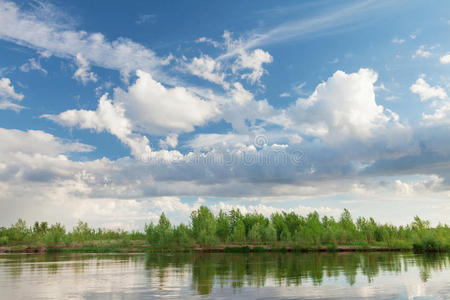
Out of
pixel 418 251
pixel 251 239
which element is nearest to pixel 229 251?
pixel 251 239

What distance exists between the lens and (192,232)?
392ft

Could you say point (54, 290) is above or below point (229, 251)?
above

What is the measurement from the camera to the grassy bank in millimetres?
94688

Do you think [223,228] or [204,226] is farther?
[223,228]

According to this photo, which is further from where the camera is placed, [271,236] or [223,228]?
[223,228]

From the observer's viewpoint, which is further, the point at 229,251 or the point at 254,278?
the point at 229,251

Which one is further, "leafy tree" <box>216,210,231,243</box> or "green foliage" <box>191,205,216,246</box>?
"leafy tree" <box>216,210,231,243</box>

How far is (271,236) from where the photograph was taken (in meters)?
107

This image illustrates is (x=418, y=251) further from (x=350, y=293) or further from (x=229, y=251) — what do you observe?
(x=350, y=293)

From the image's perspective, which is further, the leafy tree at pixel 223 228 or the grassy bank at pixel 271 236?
the leafy tree at pixel 223 228

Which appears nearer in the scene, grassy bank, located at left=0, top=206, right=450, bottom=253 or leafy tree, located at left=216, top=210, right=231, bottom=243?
grassy bank, located at left=0, top=206, right=450, bottom=253

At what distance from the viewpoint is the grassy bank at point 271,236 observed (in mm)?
94688

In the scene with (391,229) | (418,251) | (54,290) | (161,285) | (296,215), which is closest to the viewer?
(54,290)

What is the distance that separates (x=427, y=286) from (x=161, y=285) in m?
21.2
